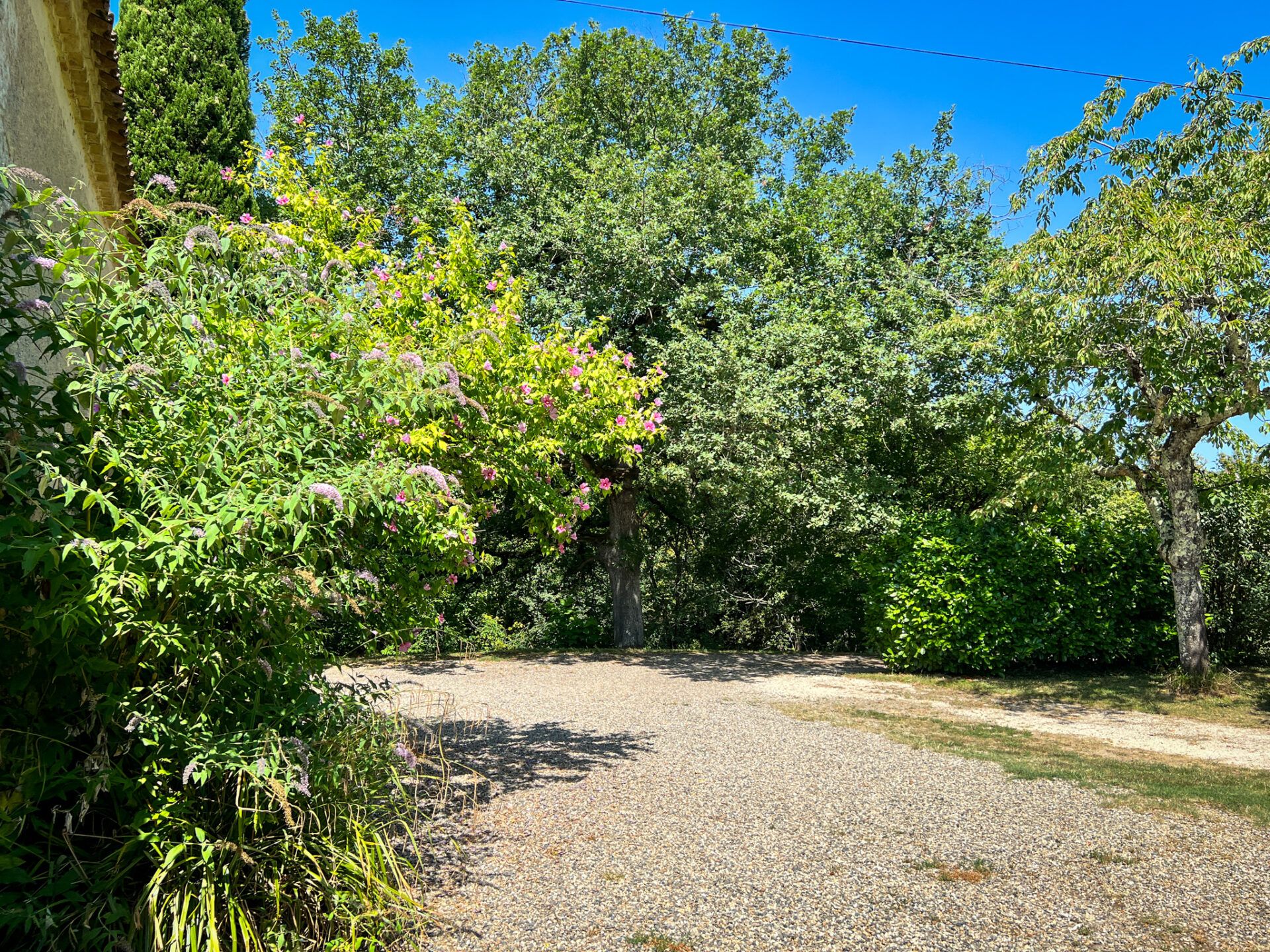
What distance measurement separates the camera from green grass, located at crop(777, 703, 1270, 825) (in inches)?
212

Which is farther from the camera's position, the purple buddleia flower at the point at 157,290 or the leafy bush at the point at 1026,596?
the leafy bush at the point at 1026,596

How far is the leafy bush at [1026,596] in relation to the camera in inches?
425

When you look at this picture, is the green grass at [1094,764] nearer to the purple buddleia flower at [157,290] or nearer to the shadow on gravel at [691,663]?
the shadow on gravel at [691,663]

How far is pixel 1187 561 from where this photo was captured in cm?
959

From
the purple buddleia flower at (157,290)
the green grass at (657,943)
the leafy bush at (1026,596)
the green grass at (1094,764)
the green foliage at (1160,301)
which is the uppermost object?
the green foliage at (1160,301)

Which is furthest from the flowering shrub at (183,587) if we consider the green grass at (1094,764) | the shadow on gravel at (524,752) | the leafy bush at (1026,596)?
the leafy bush at (1026,596)

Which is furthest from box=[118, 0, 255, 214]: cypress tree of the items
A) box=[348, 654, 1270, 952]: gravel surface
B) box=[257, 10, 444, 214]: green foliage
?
box=[348, 654, 1270, 952]: gravel surface

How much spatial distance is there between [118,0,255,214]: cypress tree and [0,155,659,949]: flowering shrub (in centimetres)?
939

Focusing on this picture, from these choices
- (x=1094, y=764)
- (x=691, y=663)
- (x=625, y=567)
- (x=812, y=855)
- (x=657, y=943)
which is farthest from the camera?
(x=625, y=567)

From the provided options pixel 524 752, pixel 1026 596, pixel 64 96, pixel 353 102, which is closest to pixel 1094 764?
pixel 524 752

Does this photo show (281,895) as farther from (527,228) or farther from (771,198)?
(771,198)

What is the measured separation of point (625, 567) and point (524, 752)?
733cm

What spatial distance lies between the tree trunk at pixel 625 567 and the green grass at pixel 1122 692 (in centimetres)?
406

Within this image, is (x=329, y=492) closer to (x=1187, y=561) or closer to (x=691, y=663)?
(x=1187, y=561)
